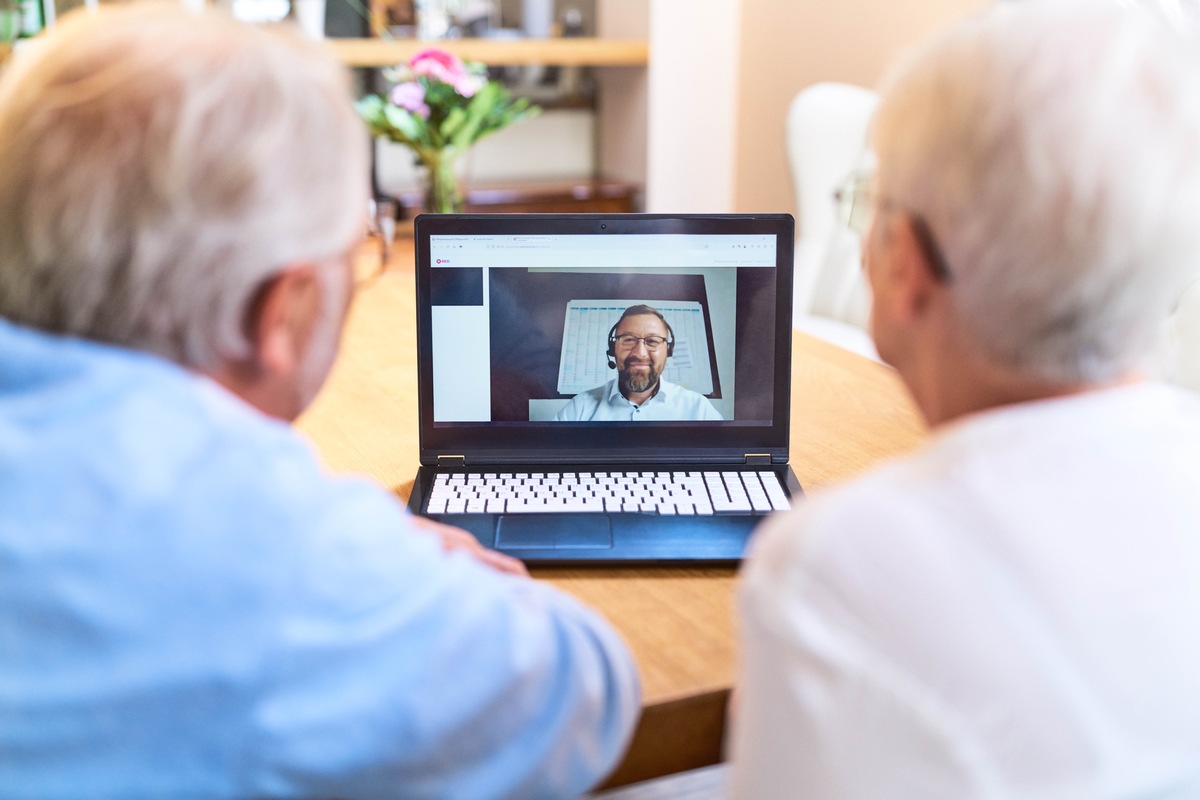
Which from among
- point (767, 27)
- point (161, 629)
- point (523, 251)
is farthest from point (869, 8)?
point (161, 629)

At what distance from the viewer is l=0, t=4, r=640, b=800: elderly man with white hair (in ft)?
1.96

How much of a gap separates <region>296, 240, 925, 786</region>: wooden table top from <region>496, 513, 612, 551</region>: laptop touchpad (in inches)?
1.0

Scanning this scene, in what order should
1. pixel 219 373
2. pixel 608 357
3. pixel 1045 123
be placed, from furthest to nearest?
1. pixel 608 357
2. pixel 219 373
3. pixel 1045 123

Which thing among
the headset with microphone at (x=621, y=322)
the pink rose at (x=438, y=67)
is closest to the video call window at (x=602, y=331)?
the headset with microphone at (x=621, y=322)

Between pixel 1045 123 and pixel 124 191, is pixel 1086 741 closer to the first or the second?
pixel 1045 123

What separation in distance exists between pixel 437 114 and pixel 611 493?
48.8 inches

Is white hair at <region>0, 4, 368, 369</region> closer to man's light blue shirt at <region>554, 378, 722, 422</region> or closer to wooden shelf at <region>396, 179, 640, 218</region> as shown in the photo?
man's light blue shirt at <region>554, 378, 722, 422</region>

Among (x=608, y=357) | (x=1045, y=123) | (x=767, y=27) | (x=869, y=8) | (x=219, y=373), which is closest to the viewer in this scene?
(x=1045, y=123)

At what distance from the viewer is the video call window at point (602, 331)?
3.84 ft

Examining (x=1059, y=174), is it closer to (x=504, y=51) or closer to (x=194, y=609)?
(x=194, y=609)

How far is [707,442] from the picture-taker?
118cm

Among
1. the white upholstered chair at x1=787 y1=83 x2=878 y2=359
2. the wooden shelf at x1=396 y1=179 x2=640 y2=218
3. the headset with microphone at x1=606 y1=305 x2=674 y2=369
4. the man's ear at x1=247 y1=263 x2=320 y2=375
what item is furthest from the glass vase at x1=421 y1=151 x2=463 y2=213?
the man's ear at x1=247 y1=263 x2=320 y2=375

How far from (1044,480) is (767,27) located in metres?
3.15

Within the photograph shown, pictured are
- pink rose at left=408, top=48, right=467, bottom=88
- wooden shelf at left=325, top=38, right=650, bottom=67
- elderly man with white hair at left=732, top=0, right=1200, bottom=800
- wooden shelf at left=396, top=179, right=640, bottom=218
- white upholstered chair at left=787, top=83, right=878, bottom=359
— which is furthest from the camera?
wooden shelf at left=396, top=179, right=640, bottom=218
